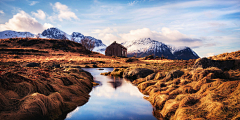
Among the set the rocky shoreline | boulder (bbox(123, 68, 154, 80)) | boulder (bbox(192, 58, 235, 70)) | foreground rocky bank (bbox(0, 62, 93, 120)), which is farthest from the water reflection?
boulder (bbox(123, 68, 154, 80))

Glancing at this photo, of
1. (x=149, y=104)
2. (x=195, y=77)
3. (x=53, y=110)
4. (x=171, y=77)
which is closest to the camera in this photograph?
(x=53, y=110)

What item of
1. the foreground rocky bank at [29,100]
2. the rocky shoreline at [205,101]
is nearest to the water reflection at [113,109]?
the rocky shoreline at [205,101]

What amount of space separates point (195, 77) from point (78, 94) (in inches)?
462

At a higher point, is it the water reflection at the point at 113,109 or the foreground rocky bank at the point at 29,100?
the foreground rocky bank at the point at 29,100

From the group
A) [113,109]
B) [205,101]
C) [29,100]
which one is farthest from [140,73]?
[29,100]

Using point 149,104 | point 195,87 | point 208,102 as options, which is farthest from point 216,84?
point 149,104

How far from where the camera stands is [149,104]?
51.6 ft

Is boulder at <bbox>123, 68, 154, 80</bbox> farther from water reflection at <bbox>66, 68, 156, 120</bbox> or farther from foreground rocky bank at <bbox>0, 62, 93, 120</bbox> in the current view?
foreground rocky bank at <bbox>0, 62, 93, 120</bbox>

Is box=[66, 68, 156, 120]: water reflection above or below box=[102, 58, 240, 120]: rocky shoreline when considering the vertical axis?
below

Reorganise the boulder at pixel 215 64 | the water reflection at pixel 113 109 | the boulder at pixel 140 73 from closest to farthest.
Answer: the water reflection at pixel 113 109 < the boulder at pixel 215 64 < the boulder at pixel 140 73

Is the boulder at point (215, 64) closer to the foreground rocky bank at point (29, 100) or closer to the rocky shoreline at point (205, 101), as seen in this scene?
the rocky shoreline at point (205, 101)

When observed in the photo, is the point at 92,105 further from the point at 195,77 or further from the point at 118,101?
the point at 195,77

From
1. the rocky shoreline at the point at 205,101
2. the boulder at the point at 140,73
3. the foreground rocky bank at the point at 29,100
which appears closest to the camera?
the rocky shoreline at the point at 205,101

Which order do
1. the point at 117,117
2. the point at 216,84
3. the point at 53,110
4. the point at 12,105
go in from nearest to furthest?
the point at 12,105 → the point at 53,110 → the point at 216,84 → the point at 117,117
